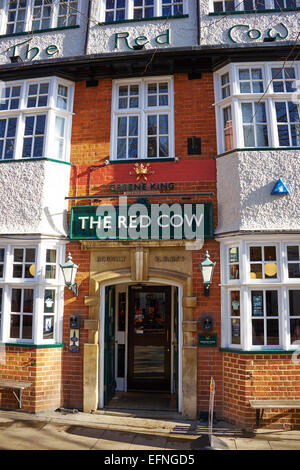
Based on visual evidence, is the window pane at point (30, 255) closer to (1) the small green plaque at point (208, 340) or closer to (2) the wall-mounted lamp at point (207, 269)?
(2) the wall-mounted lamp at point (207, 269)

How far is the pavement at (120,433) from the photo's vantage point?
18.2 feet

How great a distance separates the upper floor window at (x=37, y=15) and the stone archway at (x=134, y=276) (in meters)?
5.52

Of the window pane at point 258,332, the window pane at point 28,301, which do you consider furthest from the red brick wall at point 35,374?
the window pane at point 258,332

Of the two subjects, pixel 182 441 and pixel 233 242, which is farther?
pixel 233 242

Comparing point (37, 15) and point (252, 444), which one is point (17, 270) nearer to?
point (252, 444)

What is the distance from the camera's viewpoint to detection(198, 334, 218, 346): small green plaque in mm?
6930

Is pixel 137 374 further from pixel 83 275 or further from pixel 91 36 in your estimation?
pixel 91 36

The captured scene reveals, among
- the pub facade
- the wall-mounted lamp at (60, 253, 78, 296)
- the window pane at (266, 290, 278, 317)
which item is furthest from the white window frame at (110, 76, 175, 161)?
the window pane at (266, 290, 278, 317)

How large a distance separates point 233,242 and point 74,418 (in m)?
4.47

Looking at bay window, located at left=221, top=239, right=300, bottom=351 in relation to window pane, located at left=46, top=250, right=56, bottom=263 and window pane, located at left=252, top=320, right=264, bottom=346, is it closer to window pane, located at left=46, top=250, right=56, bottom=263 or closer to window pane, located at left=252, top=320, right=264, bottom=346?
window pane, located at left=252, top=320, right=264, bottom=346

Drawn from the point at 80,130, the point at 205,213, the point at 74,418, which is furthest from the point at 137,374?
the point at 80,130

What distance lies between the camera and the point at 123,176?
7723 mm

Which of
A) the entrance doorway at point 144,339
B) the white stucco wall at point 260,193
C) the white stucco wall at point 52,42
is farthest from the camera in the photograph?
the entrance doorway at point 144,339

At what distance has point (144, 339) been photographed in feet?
28.6
